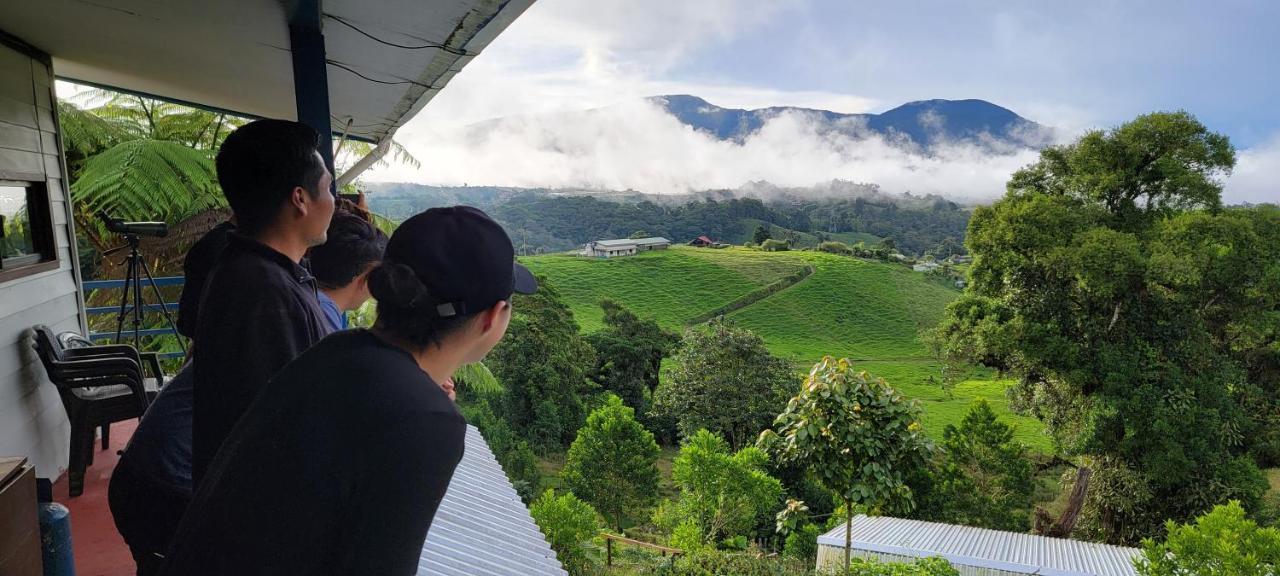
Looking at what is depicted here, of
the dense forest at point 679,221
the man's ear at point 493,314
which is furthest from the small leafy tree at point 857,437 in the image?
the dense forest at point 679,221

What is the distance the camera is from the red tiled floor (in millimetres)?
2609

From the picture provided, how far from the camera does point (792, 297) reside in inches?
1893

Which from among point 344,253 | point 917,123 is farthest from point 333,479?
point 917,123

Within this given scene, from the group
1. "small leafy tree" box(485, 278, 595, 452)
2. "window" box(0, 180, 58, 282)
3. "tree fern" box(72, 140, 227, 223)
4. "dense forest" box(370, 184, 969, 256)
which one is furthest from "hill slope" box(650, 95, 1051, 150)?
"window" box(0, 180, 58, 282)

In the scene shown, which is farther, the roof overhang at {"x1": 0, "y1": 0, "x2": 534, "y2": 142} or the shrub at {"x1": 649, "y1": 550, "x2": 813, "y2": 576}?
the shrub at {"x1": 649, "y1": 550, "x2": 813, "y2": 576}

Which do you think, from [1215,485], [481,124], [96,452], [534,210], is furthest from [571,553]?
[481,124]

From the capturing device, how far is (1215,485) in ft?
42.2

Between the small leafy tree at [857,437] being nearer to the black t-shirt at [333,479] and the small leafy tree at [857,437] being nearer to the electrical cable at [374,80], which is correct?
the electrical cable at [374,80]

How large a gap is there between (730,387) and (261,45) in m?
21.7

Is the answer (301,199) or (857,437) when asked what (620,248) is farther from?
(301,199)

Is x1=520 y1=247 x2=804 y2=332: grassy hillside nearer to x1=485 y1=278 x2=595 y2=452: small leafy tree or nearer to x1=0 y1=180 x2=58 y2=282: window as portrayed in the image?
x1=485 y1=278 x2=595 y2=452: small leafy tree

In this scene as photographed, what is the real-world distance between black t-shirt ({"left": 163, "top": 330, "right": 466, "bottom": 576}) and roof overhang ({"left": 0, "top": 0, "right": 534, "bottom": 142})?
45.8 inches

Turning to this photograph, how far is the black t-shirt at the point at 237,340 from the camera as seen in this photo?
126cm

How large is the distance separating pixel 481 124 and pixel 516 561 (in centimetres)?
14591
